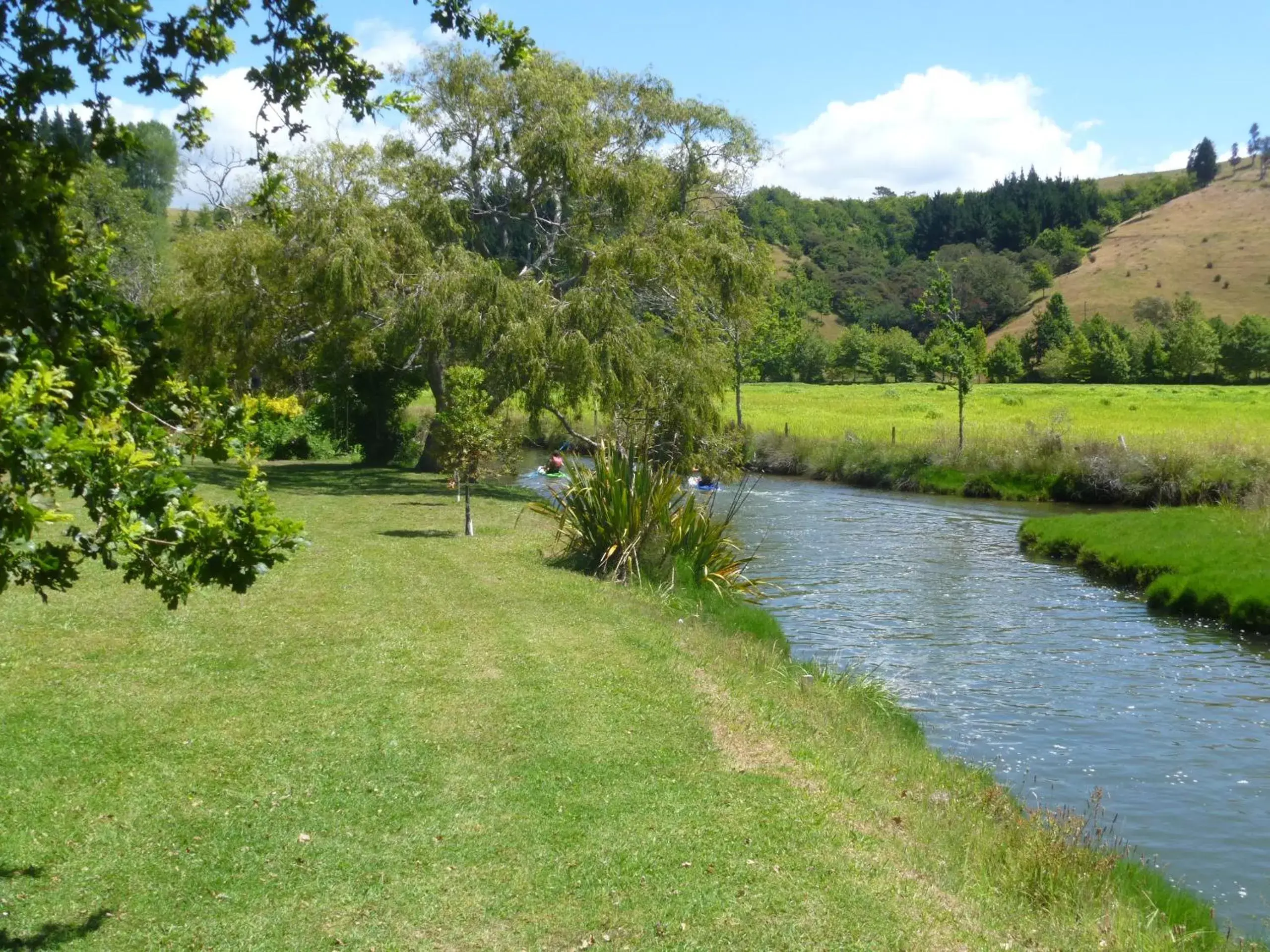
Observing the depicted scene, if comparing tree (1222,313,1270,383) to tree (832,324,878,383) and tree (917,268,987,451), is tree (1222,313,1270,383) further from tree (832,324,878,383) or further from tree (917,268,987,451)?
tree (917,268,987,451)

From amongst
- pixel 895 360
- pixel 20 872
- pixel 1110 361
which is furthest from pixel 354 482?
pixel 895 360

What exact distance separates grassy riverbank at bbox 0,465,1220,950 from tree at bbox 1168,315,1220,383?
7780 cm

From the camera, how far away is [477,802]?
323 inches

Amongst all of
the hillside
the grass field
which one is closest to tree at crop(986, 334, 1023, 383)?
the grass field

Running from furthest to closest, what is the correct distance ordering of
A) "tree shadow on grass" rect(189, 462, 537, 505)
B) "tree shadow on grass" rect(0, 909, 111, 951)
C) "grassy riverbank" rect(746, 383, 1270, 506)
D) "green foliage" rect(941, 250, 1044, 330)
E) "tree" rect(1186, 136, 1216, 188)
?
"tree" rect(1186, 136, 1216, 188), "green foliage" rect(941, 250, 1044, 330), "grassy riverbank" rect(746, 383, 1270, 506), "tree shadow on grass" rect(189, 462, 537, 505), "tree shadow on grass" rect(0, 909, 111, 951)

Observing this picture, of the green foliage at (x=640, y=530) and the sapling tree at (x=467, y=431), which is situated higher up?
the sapling tree at (x=467, y=431)

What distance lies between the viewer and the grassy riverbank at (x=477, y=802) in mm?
6602

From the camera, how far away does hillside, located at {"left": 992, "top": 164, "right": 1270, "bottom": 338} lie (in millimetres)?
117875

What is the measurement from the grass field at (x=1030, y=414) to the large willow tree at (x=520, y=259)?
589 inches

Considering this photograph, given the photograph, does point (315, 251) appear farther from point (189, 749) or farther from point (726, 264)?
point (189, 749)

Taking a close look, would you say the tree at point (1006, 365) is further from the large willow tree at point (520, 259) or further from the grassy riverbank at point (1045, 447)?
the large willow tree at point (520, 259)

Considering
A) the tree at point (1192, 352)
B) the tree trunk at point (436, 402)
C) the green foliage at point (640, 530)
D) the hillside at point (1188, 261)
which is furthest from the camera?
the hillside at point (1188, 261)

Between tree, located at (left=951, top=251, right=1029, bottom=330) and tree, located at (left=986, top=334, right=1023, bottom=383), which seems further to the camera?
tree, located at (left=951, top=251, right=1029, bottom=330)

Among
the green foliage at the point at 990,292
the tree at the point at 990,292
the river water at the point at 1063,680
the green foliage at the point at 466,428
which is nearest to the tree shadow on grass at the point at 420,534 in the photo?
the green foliage at the point at 466,428
